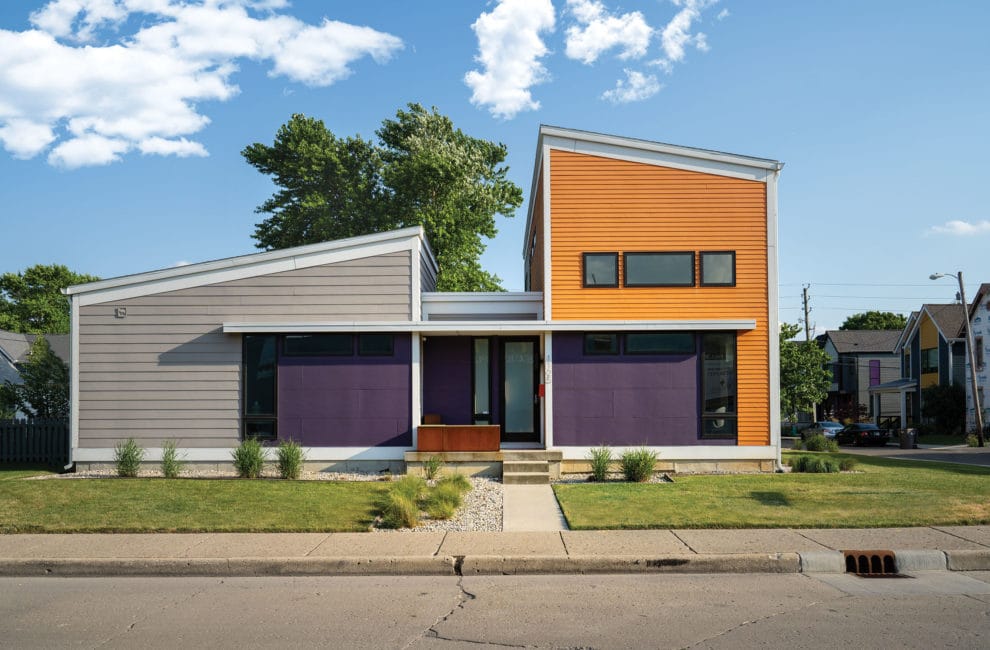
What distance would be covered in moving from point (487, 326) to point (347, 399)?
3.28 meters

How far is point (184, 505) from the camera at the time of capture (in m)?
11.6

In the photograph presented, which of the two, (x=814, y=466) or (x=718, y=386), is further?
(x=718, y=386)

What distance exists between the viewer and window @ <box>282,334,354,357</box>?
15.8 m

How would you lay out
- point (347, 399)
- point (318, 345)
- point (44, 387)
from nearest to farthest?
point (347, 399), point (318, 345), point (44, 387)

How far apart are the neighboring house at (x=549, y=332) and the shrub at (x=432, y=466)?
84cm

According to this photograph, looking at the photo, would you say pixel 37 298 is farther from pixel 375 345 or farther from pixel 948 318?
pixel 948 318

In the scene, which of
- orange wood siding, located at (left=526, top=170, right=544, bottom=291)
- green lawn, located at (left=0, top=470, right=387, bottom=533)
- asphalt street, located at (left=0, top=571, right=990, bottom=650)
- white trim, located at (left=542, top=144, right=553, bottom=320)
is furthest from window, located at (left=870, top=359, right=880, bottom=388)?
asphalt street, located at (left=0, top=571, right=990, bottom=650)

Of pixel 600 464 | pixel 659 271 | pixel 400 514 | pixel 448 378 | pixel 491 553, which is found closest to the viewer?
pixel 491 553

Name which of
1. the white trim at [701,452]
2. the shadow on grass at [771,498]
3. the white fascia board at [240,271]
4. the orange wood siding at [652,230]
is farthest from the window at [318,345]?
the shadow on grass at [771,498]

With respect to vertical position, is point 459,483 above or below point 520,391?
below

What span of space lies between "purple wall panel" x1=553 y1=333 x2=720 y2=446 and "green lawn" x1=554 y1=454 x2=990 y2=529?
1487mm

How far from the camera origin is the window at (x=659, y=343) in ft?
52.3

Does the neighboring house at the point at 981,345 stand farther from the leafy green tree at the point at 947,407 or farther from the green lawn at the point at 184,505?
the green lawn at the point at 184,505

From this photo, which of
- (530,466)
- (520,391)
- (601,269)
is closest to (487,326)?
(520,391)
